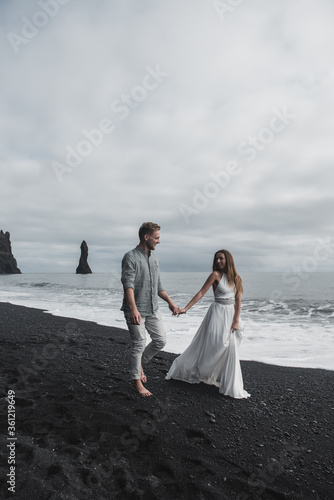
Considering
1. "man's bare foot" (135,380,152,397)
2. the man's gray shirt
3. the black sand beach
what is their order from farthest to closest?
1. "man's bare foot" (135,380,152,397)
2. the man's gray shirt
3. the black sand beach

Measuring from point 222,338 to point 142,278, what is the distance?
4.88 ft

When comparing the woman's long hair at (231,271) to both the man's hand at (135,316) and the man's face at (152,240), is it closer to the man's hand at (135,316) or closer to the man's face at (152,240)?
the man's face at (152,240)

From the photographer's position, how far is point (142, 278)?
14.5 ft

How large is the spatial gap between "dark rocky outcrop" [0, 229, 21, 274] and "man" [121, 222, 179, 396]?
147 metres

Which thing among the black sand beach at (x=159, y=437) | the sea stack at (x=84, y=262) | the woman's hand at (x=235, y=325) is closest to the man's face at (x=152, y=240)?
the woman's hand at (x=235, y=325)

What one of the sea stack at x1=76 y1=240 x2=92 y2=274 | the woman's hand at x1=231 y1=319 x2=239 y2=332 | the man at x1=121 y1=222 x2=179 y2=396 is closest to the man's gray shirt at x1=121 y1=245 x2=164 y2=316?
the man at x1=121 y1=222 x2=179 y2=396

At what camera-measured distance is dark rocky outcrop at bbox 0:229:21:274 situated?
135625 millimetres

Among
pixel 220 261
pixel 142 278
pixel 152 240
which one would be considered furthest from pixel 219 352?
pixel 152 240

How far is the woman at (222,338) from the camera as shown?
4602mm

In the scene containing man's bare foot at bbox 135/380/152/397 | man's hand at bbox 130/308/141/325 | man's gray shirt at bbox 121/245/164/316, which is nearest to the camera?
man's hand at bbox 130/308/141/325

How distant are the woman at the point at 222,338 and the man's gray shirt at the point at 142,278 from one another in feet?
2.11

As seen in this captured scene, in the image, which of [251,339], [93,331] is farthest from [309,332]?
[93,331]

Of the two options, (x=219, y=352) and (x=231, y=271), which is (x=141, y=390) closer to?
(x=219, y=352)

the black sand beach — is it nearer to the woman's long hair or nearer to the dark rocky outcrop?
the woman's long hair
